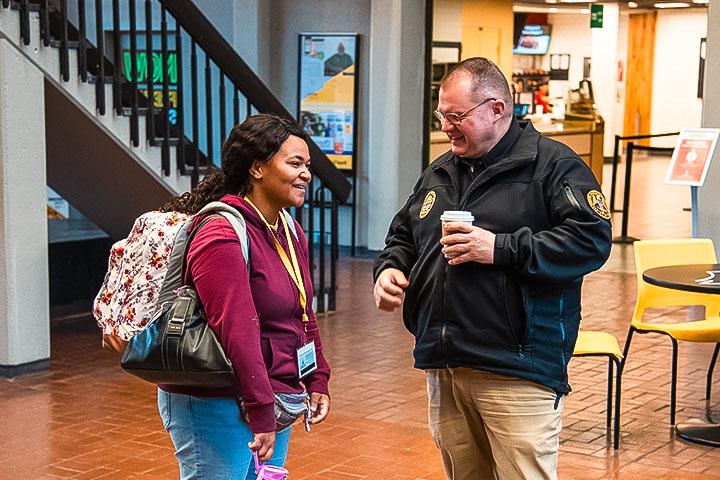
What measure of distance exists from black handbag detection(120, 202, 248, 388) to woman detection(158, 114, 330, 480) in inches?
1.2

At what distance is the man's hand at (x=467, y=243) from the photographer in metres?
3.09

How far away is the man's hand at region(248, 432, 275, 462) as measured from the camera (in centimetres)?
299

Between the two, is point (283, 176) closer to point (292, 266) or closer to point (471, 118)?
point (292, 266)

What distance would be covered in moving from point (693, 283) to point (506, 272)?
8.30ft

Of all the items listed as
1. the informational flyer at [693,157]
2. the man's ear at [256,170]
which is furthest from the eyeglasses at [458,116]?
the informational flyer at [693,157]

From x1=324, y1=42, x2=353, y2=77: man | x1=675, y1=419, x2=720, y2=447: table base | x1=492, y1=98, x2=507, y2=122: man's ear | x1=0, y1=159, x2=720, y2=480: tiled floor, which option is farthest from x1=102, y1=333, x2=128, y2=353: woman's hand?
x1=324, y1=42, x2=353, y2=77: man

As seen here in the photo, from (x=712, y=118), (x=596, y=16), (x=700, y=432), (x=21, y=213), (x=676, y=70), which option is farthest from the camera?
(x=676, y=70)

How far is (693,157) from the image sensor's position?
9461mm

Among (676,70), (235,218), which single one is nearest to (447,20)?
(235,218)

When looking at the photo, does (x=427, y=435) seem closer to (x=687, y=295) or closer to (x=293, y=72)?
(x=687, y=295)

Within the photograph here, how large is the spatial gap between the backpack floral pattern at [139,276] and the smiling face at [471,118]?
2.57 ft

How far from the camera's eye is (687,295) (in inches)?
253

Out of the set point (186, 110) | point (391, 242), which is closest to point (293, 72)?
point (186, 110)

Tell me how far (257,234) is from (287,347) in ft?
1.04
